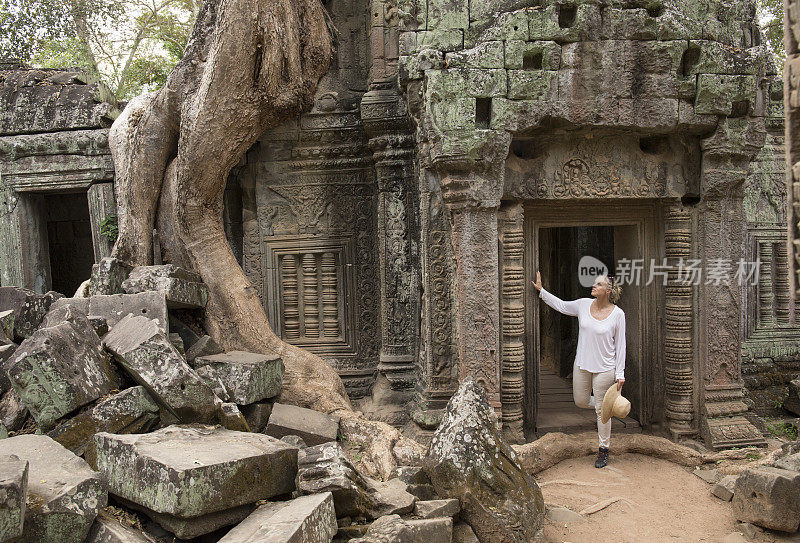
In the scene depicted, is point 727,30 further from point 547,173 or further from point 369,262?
point 369,262

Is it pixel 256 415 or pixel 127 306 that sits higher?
pixel 127 306

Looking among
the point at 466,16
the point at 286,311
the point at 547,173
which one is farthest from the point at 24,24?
the point at 547,173

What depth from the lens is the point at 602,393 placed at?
4957 millimetres

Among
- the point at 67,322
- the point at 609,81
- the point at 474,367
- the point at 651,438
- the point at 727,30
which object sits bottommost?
the point at 651,438

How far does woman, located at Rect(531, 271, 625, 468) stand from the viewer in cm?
486

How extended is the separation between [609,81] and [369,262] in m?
2.76

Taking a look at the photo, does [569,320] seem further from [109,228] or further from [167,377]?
[167,377]

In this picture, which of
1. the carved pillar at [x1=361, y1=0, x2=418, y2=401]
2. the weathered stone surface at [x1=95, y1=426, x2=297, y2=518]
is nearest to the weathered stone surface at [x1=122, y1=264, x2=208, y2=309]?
the weathered stone surface at [x1=95, y1=426, x2=297, y2=518]

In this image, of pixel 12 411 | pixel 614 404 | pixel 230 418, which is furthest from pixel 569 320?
pixel 12 411

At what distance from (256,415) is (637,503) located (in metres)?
2.83

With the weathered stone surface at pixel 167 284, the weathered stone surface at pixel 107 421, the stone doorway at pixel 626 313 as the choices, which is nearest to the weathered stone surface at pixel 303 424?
the weathered stone surface at pixel 107 421

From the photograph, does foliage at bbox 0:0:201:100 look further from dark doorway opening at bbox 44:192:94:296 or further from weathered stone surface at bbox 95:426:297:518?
weathered stone surface at bbox 95:426:297:518

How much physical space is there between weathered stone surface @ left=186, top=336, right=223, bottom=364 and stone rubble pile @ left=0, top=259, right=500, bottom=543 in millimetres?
14

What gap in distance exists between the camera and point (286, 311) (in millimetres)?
6250
